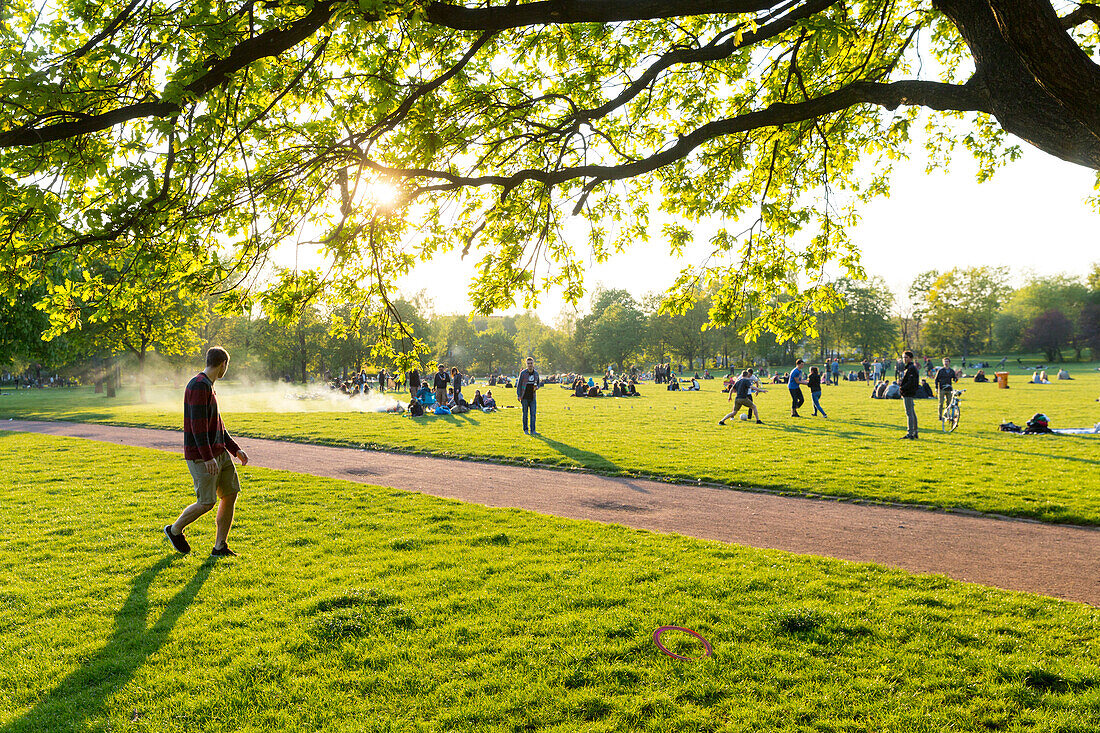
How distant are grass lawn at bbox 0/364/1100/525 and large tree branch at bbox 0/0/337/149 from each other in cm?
912

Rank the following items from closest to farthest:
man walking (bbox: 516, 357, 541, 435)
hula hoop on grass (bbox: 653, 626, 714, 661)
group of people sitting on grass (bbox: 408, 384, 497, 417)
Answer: hula hoop on grass (bbox: 653, 626, 714, 661) → man walking (bbox: 516, 357, 541, 435) → group of people sitting on grass (bbox: 408, 384, 497, 417)

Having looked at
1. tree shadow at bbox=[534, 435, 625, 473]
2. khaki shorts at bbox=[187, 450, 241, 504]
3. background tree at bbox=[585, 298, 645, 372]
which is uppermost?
background tree at bbox=[585, 298, 645, 372]

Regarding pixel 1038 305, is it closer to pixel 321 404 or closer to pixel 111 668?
pixel 321 404

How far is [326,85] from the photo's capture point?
286 inches

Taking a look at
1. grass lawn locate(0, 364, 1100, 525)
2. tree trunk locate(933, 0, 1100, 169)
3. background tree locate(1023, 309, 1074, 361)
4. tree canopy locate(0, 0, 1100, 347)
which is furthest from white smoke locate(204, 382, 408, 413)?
background tree locate(1023, 309, 1074, 361)

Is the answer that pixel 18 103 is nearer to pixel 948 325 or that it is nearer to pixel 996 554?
pixel 996 554

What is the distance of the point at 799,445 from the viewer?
591 inches

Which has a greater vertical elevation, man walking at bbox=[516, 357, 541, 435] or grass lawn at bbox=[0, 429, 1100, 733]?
man walking at bbox=[516, 357, 541, 435]

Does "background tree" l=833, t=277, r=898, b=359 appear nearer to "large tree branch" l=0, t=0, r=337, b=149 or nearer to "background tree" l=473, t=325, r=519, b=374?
"background tree" l=473, t=325, r=519, b=374

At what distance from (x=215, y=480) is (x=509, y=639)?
3905 mm

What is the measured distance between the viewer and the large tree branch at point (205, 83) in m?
4.71

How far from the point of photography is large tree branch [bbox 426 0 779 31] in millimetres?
4891

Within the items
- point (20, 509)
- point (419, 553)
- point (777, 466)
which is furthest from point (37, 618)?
point (777, 466)

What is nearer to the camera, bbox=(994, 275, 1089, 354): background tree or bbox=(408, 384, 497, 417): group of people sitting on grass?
bbox=(408, 384, 497, 417): group of people sitting on grass
